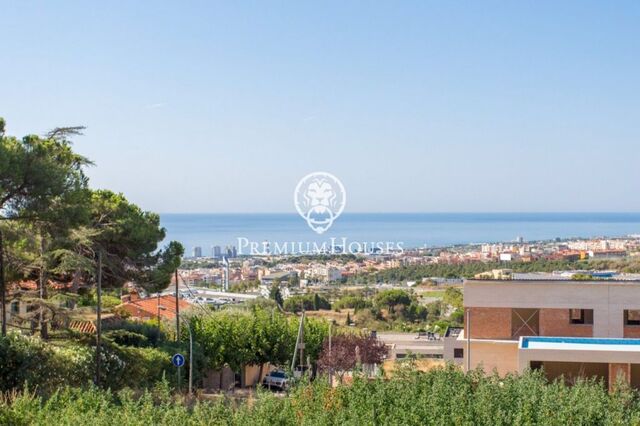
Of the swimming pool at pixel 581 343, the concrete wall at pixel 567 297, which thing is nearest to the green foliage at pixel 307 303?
the concrete wall at pixel 567 297

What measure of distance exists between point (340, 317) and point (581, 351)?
34.3 metres

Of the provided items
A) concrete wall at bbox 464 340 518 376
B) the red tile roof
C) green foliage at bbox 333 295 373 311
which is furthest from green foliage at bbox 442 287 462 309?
concrete wall at bbox 464 340 518 376

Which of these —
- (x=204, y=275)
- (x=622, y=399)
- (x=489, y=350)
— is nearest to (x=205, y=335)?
(x=489, y=350)

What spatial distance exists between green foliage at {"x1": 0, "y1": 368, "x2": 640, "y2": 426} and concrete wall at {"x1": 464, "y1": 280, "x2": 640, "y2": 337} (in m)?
9.44

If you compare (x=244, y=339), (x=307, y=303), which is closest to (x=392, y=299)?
(x=307, y=303)

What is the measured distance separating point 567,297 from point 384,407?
40.4 ft

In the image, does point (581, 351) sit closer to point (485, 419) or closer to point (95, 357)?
point (485, 419)

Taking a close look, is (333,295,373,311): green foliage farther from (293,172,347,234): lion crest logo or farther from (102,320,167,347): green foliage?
(102,320,167,347): green foliage

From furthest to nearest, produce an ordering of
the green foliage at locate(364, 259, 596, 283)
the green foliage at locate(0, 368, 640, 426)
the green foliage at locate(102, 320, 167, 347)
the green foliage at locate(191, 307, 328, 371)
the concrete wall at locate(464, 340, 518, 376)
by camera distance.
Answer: the green foliage at locate(364, 259, 596, 283), the green foliage at locate(191, 307, 328, 371), the green foliage at locate(102, 320, 167, 347), the concrete wall at locate(464, 340, 518, 376), the green foliage at locate(0, 368, 640, 426)

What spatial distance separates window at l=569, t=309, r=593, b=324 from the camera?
20.4m

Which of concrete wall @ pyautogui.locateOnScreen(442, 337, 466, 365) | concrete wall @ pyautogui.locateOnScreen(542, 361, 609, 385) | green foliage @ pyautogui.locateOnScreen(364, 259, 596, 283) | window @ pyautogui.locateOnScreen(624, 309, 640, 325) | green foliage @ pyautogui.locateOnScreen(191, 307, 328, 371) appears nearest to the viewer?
concrete wall @ pyautogui.locateOnScreen(542, 361, 609, 385)

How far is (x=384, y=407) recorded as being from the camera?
368 inches

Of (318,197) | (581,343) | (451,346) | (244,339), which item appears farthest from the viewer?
(318,197)

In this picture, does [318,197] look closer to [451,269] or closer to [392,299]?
[392,299]
